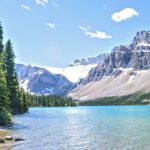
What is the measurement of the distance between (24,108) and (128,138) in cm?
7931

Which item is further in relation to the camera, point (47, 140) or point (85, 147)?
point (47, 140)

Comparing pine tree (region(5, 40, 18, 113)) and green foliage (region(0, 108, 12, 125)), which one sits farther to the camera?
pine tree (region(5, 40, 18, 113))

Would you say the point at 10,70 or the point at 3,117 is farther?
the point at 10,70

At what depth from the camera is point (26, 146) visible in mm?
51156

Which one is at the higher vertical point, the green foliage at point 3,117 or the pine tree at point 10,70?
the pine tree at point 10,70

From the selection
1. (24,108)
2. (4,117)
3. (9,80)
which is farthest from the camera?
(24,108)

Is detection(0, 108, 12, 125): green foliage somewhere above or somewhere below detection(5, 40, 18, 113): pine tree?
below

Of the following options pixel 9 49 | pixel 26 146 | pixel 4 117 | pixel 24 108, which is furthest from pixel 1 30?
pixel 26 146

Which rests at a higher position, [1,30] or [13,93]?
[1,30]

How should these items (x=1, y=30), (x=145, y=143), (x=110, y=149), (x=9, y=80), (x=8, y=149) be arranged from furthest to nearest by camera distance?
1. (x=9, y=80)
2. (x=1, y=30)
3. (x=145, y=143)
4. (x=110, y=149)
5. (x=8, y=149)

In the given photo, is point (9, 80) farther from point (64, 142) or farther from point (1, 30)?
point (64, 142)

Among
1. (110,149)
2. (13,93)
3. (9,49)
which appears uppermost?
(9,49)

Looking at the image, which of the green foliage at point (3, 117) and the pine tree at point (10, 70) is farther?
the pine tree at point (10, 70)

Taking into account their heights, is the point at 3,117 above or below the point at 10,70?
below
